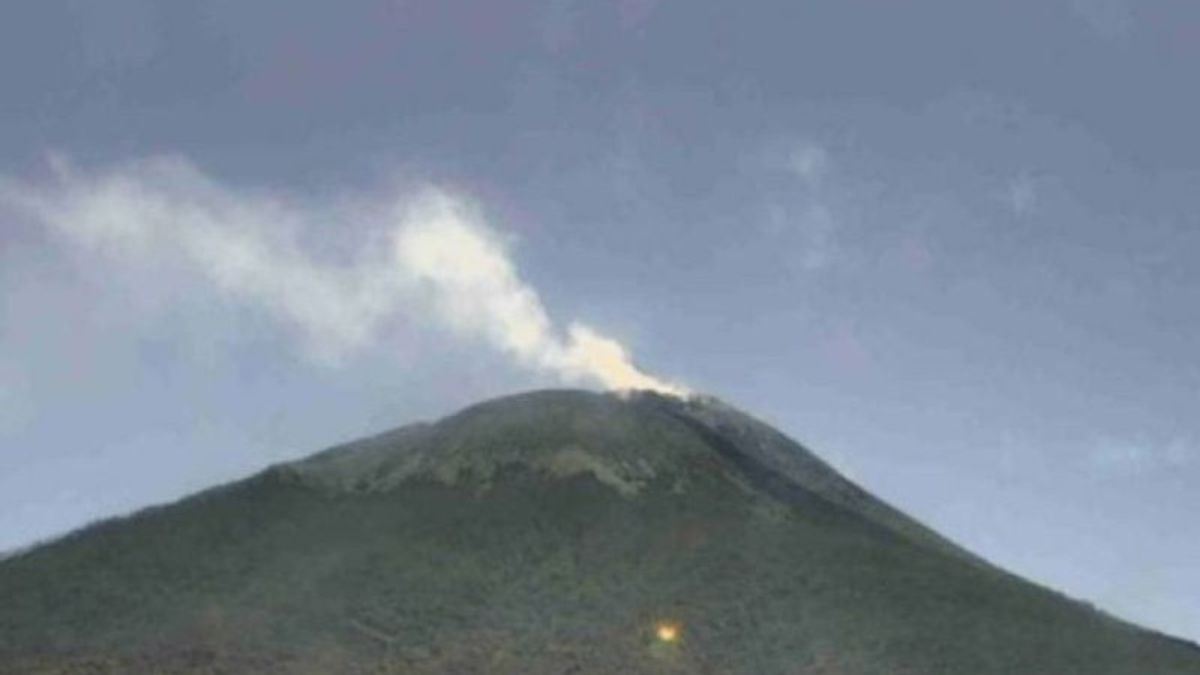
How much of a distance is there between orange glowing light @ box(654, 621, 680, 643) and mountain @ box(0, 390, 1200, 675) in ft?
0.46

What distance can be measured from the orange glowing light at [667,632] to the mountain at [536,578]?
0.14 m

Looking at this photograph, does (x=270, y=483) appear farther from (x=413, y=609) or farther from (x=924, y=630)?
(x=924, y=630)

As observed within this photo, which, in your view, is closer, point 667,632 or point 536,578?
point 667,632

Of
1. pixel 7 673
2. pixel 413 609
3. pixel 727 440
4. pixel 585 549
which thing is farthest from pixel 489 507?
pixel 7 673

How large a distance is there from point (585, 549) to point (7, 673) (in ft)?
126

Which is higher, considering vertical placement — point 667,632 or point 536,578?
point 536,578

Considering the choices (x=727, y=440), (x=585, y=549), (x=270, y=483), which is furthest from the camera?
(x=727, y=440)

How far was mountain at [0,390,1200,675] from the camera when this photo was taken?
95.5 m

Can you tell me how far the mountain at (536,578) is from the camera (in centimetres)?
9550

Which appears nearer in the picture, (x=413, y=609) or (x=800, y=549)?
(x=413, y=609)

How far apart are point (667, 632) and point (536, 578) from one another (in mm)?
10751

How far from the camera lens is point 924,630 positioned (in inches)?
4038

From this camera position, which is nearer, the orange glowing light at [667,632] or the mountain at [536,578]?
the mountain at [536,578]

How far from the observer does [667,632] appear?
9981cm
